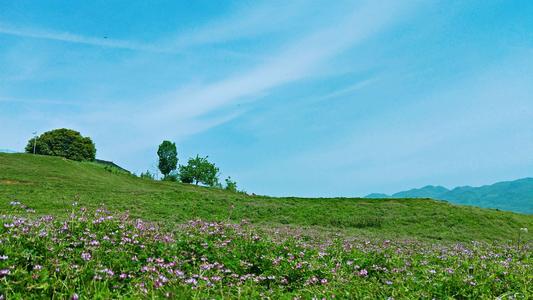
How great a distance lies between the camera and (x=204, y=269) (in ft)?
17.3

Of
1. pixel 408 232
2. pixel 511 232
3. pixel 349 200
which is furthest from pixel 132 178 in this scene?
pixel 511 232

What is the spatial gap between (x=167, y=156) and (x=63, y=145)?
15509 millimetres

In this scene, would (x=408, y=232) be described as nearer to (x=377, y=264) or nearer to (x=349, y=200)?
(x=349, y=200)

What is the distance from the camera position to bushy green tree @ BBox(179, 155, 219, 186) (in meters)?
62.1

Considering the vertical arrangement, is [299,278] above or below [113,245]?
below

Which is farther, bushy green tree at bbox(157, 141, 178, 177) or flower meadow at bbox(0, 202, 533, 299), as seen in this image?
bushy green tree at bbox(157, 141, 178, 177)

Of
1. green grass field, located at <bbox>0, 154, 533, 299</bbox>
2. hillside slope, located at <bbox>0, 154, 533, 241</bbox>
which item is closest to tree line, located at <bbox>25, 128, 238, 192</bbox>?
hillside slope, located at <bbox>0, 154, 533, 241</bbox>

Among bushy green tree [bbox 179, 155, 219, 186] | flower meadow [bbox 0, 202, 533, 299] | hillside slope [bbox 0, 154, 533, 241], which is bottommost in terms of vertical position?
flower meadow [bbox 0, 202, 533, 299]

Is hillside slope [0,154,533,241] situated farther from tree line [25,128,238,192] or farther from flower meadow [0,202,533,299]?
tree line [25,128,238,192]

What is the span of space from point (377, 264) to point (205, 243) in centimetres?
259

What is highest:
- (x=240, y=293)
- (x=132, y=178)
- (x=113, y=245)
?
(x=132, y=178)

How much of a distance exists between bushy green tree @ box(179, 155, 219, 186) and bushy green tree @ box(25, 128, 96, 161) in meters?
13.9

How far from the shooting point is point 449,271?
5430mm

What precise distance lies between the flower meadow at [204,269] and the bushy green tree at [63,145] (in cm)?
5618
